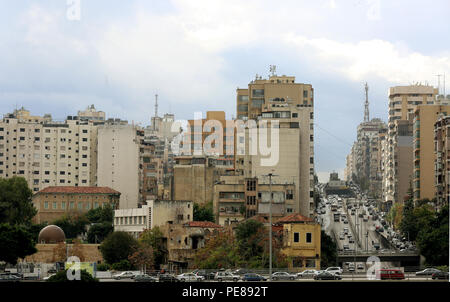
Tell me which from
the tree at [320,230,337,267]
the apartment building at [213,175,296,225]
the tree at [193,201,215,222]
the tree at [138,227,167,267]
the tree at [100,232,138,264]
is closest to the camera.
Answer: the tree at [320,230,337,267]

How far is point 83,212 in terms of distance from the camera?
126 meters

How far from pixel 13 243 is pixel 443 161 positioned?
52043mm

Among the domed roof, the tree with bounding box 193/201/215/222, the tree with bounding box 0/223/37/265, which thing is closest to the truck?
the tree with bounding box 193/201/215/222

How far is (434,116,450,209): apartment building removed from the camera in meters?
105

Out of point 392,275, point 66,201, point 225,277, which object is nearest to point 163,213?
point 66,201

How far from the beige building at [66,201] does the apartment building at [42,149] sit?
963 inches

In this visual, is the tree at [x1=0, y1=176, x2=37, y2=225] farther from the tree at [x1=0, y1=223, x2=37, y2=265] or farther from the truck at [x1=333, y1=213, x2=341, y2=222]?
the truck at [x1=333, y1=213, x2=341, y2=222]

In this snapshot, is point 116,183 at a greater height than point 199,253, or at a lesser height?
greater

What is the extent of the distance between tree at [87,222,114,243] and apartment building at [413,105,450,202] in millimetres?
43774

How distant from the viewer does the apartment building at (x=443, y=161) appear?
105 metres

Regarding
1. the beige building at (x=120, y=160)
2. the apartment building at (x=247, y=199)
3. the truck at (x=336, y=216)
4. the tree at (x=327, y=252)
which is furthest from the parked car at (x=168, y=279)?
the truck at (x=336, y=216)

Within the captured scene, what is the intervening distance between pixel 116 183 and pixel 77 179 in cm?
1236

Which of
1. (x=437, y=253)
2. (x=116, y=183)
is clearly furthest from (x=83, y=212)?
(x=437, y=253)
